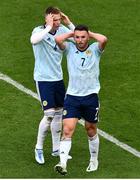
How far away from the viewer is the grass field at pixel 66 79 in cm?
1259

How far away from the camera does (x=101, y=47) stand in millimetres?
11883

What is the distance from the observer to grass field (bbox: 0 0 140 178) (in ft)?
41.3

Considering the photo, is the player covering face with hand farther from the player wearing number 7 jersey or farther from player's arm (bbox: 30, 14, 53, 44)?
the player wearing number 7 jersey

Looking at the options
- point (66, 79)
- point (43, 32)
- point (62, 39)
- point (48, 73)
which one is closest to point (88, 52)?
point (62, 39)

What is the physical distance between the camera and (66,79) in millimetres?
16516

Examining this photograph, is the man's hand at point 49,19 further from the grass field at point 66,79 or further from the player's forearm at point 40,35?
the grass field at point 66,79

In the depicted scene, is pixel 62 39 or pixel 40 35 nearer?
pixel 62 39

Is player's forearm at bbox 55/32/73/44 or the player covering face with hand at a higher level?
Answer: player's forearm at bbox 55/32/73/44

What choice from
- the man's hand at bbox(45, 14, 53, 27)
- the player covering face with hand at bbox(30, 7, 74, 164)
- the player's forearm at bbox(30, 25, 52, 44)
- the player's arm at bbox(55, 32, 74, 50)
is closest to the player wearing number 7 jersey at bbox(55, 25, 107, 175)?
the player's arm at bbox(55, 32, 74, 50)

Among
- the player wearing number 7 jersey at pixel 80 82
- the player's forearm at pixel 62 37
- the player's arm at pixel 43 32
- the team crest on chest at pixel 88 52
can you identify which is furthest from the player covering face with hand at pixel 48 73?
the team crest on chest at pixel 88 52

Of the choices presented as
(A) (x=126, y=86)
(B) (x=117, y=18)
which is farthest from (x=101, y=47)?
(B) (x=117, y=18)

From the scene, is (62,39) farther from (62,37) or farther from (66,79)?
(66,79)

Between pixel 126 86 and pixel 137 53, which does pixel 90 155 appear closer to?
pixel 126 86

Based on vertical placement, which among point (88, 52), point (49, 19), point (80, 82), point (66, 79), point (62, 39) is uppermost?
point (49, 19)
